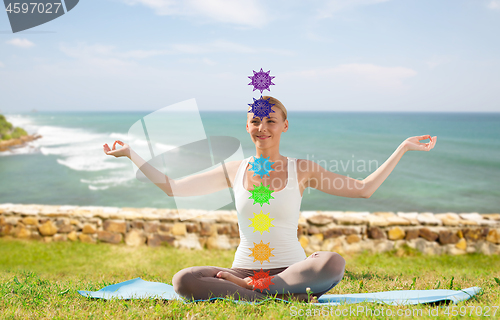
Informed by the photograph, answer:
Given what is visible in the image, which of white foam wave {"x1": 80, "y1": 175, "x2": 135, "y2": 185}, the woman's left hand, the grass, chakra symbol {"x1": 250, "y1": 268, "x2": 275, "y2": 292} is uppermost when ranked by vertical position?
the woman's left hand

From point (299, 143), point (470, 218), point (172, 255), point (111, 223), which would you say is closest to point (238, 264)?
point (172, 255)

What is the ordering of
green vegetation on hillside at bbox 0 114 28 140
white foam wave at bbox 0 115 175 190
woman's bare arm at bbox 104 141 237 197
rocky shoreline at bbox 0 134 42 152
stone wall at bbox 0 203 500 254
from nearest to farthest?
1. woman's bare arm at bbox 104 141 237 197
2. stone wall at bbox 0 203 500 254
3. white foam wave at bbox 0 115 175 190
4. green vegetation on hillside at bbox 0 114 28 140
5. rocky shoreline at bbox 0 134 42 152

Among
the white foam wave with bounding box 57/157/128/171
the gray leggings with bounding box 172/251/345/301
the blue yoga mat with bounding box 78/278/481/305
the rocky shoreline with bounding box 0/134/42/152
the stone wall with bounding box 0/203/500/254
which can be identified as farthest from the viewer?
the rocky shoreline with bounding box 0/134/42/152

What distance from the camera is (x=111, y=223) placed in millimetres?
7047

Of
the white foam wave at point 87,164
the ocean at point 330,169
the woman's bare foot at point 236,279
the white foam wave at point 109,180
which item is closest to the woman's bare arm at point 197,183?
the woman's bare foot at point 236,279

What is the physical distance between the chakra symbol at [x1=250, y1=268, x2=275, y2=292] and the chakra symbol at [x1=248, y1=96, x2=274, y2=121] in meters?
1.21

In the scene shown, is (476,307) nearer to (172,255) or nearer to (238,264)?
Result: (238,264)

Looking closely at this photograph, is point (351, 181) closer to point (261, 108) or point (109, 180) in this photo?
point (261, 108)

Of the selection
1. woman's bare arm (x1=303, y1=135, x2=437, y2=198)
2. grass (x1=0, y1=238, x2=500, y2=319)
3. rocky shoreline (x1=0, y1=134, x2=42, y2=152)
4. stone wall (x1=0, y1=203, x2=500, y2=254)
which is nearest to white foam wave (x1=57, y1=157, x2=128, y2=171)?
rocky shoreline (x1=0, y1=134, x2=42, y2=152)

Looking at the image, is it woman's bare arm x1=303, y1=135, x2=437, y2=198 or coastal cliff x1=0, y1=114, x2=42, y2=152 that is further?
coastal cliff x1=0, y1=114, x2=42, y2=152

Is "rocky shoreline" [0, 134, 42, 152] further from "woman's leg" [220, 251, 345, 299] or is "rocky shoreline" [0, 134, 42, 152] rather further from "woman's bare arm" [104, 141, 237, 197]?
"woman's leg" [220, 251, 345, 299]

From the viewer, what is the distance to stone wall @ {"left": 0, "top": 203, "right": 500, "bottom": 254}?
256 inches

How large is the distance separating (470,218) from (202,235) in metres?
5.43

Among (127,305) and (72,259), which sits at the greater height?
(127,305)
